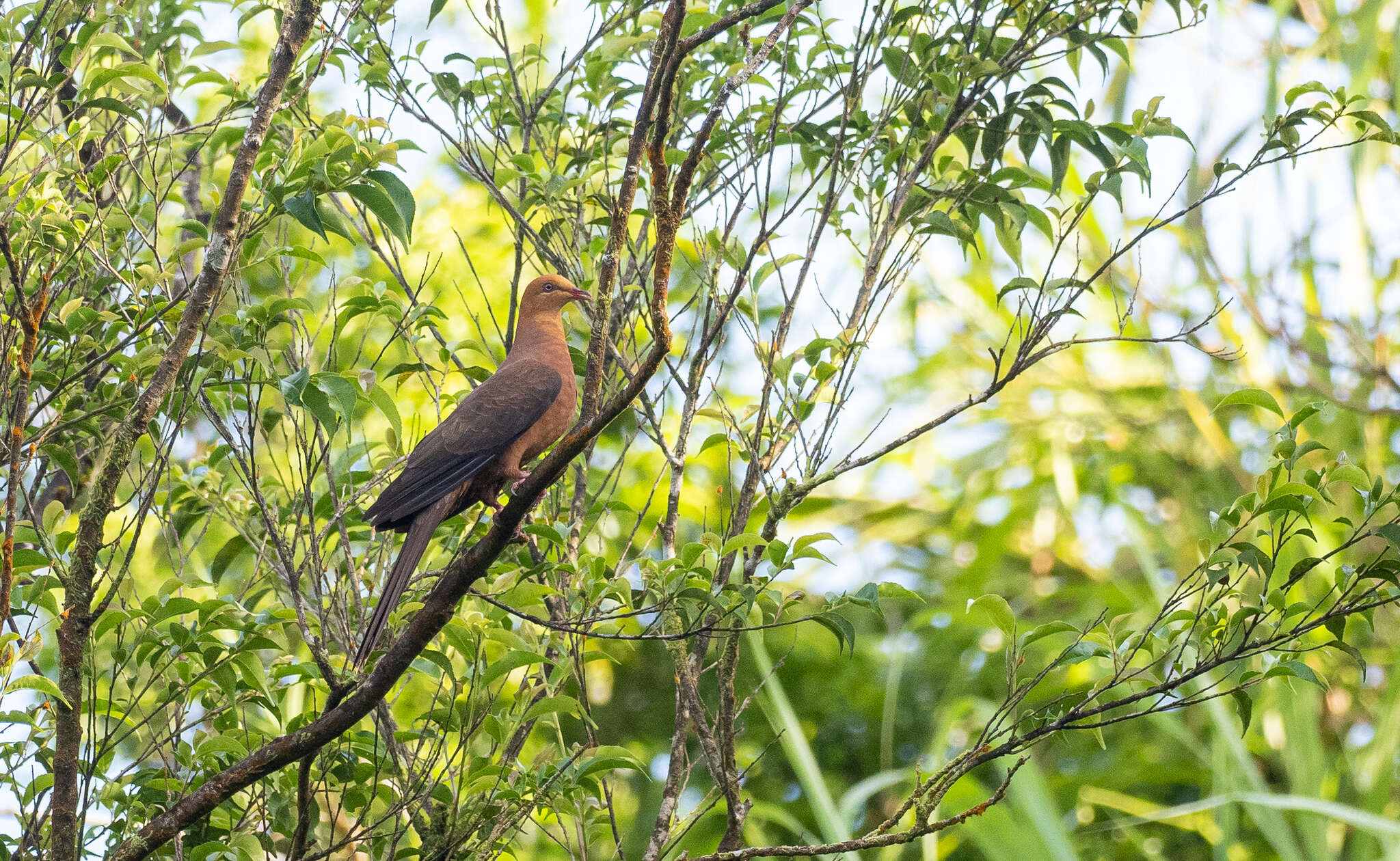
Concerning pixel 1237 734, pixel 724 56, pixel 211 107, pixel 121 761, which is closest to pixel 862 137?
pixel 724 56

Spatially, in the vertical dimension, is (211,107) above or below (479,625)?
above

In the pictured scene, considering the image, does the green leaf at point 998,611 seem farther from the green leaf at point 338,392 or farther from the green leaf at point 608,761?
the green leaf at point 338,392

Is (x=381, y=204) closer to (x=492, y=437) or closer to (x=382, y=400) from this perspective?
(x=382, y=400)

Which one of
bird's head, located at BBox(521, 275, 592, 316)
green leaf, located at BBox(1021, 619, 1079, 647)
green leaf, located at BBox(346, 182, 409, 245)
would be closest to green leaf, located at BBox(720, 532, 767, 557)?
green leaf, located at BBox(1021, 619, 1079, 647)

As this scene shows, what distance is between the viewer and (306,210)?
2342 millimetres

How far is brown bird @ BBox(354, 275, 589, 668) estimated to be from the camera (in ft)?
10.2

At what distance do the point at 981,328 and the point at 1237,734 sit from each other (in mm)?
3471

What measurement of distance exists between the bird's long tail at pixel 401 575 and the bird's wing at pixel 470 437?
5 centimetres

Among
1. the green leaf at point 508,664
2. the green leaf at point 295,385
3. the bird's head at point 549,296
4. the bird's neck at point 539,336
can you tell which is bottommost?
the green leaf at point 508,664

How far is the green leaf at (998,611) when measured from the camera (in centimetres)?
252

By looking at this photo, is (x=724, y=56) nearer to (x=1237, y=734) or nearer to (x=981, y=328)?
(x=1237, y=734)

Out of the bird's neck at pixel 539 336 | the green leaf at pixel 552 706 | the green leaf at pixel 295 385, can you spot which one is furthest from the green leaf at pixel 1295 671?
the bird's neck at pixel 539 336

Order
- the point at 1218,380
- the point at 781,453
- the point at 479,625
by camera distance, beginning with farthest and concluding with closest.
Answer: the point at 1218,380 < the point at 781,453 < the point at 479,625

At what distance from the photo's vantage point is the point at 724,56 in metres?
3.38
